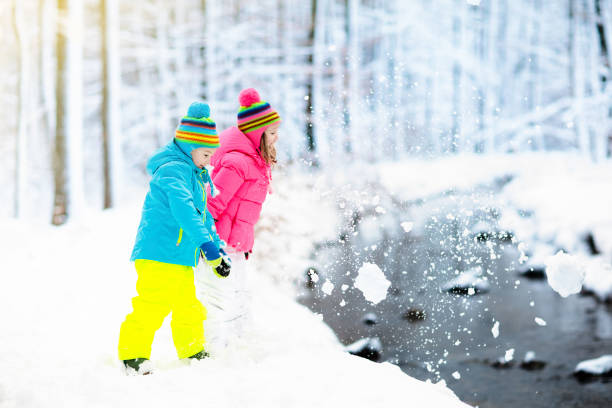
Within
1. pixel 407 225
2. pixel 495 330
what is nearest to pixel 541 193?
pixel 407 225

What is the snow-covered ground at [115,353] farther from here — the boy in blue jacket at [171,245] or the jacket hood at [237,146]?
the jacket hood at [237,146]

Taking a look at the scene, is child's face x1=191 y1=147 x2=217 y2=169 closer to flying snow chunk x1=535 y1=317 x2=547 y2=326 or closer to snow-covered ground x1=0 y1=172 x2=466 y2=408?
snow-covered ground x1=0 y1=172 x2=466 y2=408

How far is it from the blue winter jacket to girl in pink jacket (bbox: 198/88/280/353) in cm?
23

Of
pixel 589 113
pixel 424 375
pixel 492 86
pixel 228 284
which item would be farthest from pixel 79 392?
pixel 492 86

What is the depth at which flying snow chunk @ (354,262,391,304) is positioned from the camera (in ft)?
20.0

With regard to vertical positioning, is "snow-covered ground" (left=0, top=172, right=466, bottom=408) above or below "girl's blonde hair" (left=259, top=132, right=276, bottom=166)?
below

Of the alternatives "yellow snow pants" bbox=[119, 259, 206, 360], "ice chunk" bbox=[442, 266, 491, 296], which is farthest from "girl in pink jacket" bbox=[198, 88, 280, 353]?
"ice chunk" bbox=[442, 266, 491, 296]

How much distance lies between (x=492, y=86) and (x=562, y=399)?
16.4m

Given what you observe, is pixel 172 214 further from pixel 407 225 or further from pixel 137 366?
pixel 407 225

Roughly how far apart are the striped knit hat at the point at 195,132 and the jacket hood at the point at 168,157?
1.3 inches

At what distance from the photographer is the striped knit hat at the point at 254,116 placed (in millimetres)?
3205

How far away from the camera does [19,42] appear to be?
1114cm

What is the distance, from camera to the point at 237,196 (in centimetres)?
316

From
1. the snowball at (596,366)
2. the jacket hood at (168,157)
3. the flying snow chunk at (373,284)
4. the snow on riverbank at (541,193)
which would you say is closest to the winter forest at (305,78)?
A: the snow on riverbank at (541,193)
